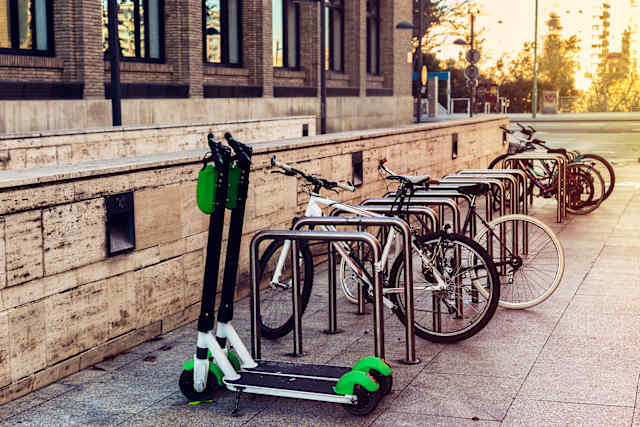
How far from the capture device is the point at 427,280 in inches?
255

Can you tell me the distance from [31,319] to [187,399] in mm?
1058

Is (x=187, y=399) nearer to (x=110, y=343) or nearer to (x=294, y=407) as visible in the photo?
(x=294, y=407)

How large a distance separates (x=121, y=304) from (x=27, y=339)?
0.97m

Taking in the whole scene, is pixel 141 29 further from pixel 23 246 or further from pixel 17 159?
pixel 23 246

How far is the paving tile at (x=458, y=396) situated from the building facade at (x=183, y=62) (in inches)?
524

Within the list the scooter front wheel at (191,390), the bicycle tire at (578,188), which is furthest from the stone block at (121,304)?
the bicycle tire at (578,188)

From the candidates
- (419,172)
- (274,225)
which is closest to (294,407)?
(274,225)

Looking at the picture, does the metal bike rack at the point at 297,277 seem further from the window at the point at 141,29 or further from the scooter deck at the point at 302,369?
the window at the point at 141,29

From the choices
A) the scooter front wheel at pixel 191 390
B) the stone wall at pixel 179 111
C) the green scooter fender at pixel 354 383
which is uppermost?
the stone wall at pixel 179 111

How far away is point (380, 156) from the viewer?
11.5 meters

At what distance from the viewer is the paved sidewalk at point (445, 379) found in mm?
4875

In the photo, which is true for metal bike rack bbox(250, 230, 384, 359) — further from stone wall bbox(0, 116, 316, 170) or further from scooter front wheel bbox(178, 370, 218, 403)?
stone wall bbox(0, 116, 316, 170)

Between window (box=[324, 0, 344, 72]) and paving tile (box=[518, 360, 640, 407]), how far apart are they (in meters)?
29.4

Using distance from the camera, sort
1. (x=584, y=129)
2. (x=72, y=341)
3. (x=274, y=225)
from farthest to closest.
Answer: (x=584, y=129) → (x=274, y=225) → (x=72, y=341)
